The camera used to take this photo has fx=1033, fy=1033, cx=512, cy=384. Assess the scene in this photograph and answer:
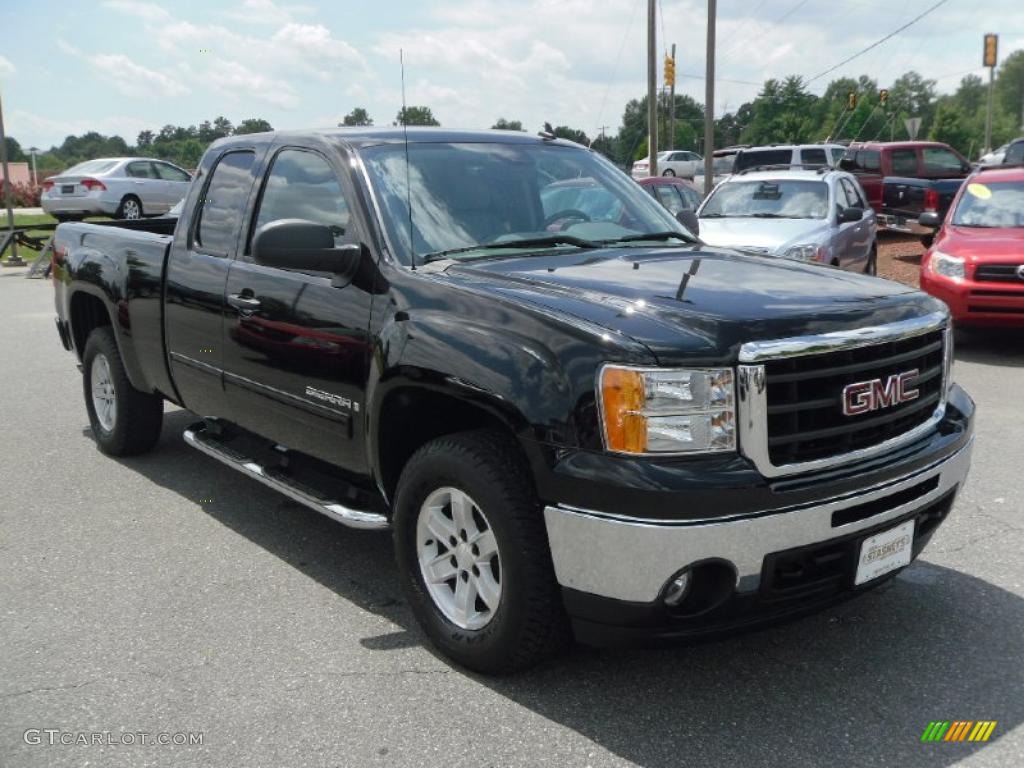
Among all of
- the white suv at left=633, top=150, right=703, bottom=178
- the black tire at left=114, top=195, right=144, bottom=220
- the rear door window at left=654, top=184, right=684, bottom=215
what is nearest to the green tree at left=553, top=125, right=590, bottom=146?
the rear door window at left=654, top=184, right=684, bottom=215

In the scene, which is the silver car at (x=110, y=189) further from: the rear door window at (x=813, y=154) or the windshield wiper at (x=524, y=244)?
the windshield wiper at (x=524, y=244)

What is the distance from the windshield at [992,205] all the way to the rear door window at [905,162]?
36.8ft

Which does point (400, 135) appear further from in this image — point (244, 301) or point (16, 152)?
point (16, 152)

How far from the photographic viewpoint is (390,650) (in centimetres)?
380

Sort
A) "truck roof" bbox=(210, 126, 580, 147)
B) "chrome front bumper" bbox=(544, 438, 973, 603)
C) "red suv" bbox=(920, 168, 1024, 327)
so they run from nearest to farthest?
1. "chrome front bumper" bbox=(544, 438, 973, 603)
2. "truck roof" bbox=(210, 126, 580, 147)
3. "red suv" bbox=(920, 168, 1024, 327)

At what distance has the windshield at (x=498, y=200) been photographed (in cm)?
416

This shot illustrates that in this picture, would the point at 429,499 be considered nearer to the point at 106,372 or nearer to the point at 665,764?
the point at 665,764

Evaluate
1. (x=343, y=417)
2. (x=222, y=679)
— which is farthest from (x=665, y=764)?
(x=343, y=417)

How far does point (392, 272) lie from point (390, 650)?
4.62 feet

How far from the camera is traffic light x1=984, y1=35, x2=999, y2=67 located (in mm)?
31016

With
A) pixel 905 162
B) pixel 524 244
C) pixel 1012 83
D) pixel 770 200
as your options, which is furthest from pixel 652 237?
pixel 1012 83

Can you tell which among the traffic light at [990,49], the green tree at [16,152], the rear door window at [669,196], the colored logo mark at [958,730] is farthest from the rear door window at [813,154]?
the green tree at [16,152]

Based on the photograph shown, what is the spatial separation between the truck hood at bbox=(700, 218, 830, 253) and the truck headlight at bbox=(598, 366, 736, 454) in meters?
8.28
